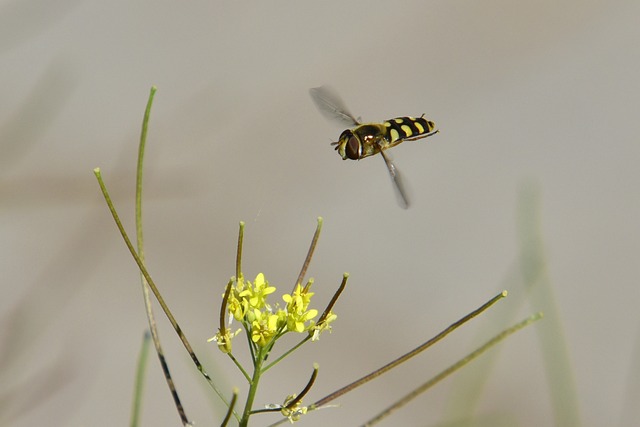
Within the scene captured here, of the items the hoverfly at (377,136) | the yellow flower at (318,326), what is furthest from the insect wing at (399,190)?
the yellow flower at (318,326)

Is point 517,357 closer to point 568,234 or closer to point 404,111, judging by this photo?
point 568,234

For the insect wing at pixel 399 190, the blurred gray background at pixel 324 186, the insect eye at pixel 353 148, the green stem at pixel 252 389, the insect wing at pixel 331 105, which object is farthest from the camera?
the blurred gray background at pixel 324 186

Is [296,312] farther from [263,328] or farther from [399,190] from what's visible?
[399,190]

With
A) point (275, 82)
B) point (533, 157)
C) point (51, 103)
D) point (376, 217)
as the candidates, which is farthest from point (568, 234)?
point (51, 103)

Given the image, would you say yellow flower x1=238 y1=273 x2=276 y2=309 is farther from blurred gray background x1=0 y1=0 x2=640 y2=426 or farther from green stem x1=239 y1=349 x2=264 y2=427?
blurred gray background x1=0 y1=0 x2=640 y2=426

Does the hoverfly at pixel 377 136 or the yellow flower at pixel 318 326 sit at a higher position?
the hoverfly at pixel 377 136

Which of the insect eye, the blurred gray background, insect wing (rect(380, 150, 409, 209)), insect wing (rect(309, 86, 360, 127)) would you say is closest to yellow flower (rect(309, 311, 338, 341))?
insect wing (rect(380, 150, 409, 209))

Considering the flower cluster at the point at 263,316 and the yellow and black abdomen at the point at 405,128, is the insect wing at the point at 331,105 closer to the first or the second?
the yellow and black abdomen at the point at 405,128
